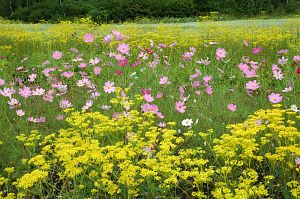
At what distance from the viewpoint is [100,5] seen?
720 inches

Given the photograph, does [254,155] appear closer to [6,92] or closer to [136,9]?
[6,92]

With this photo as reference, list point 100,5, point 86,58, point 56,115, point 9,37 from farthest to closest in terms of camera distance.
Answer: point 100,5
point 9,37
point 86,58
point 56,115

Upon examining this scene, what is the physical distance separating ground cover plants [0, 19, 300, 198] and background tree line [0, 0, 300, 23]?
1117 cm

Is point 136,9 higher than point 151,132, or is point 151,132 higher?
point 151,132

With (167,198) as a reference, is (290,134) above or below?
above

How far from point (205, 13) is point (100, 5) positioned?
4513mm

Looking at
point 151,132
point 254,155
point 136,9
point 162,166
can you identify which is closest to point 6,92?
point 151,132

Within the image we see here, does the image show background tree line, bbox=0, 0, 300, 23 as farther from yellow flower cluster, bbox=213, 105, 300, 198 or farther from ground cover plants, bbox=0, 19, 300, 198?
yellow flower cluster, bbox=213, 105, 300, 198

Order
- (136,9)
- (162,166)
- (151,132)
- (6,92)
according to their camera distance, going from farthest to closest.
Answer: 1. (136,9)
2. (6,92)
3. (151,132)
4. (162,166)

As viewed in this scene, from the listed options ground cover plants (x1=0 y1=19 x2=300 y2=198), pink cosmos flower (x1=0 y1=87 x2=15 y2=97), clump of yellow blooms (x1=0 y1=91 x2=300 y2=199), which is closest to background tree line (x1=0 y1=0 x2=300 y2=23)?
ground cover plants (x1=0 y1=19 x2=300 y2=198)

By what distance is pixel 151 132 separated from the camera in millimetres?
2574

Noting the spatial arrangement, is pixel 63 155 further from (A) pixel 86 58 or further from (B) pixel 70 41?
(B) pixel 70 41

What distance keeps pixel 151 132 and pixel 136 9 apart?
15371 millimetres

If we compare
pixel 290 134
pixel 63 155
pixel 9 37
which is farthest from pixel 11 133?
pixel 9 37
